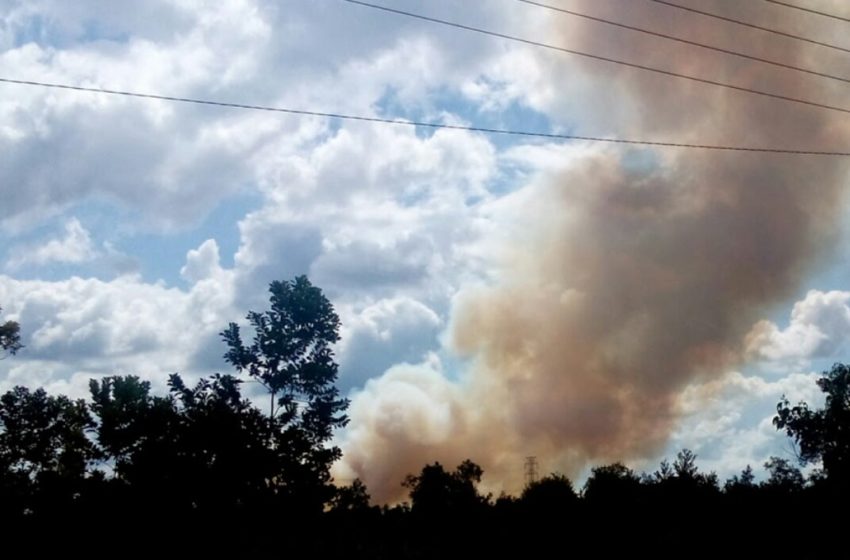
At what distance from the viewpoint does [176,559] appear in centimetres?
4788

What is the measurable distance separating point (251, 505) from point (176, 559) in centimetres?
1184

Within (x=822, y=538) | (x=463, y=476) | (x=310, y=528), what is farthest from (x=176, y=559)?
(x=463, y=476)

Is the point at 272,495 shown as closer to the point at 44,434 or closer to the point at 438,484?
the point at 44,434

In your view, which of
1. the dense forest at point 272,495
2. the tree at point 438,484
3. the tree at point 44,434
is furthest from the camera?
the tree at point 438,484

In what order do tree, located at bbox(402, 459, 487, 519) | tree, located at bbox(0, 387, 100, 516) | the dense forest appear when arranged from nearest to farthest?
the dense forest, tree, located at bbox(0, 387, 100, 516), tree, located at bbox(402, 459, 487, 519)

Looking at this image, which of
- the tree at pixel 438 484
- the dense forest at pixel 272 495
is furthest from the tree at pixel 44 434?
the tree at pixel 438 484

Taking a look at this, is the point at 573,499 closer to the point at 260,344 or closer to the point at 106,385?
the point at 260,344

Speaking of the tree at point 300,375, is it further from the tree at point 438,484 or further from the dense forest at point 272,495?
the tree at point 438,484

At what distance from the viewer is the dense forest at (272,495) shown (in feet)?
153

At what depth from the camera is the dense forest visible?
46625 mm

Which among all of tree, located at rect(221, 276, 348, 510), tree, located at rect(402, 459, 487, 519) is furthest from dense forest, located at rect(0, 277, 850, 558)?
tree, located at rect(402, 459, 487, 519)

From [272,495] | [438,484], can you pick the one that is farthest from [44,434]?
[438,484]

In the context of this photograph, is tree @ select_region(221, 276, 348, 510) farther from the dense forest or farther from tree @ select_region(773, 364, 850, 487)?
tree @ select_region(773, 364, 850, 487)

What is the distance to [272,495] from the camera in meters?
59.8
